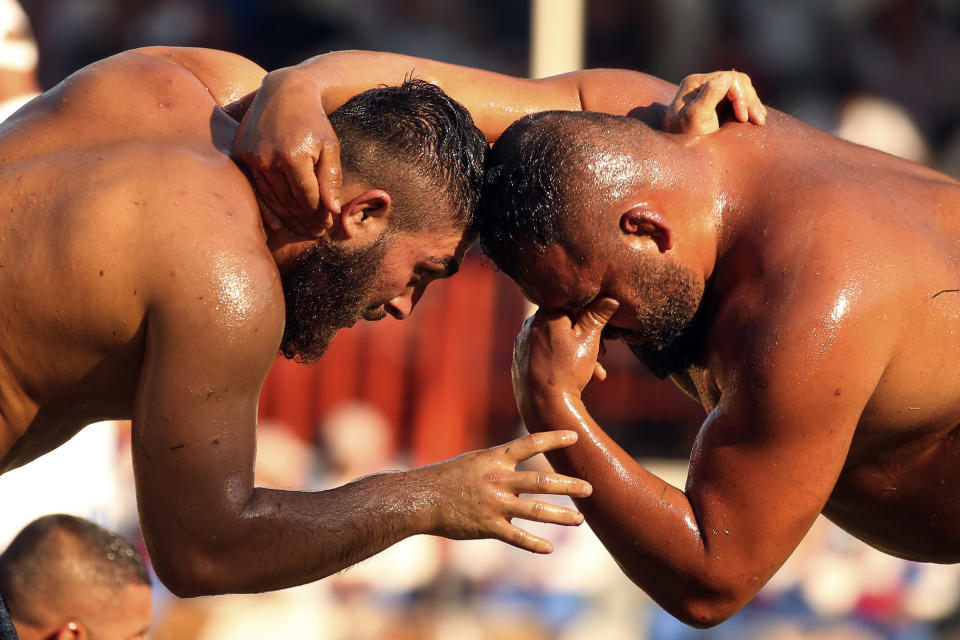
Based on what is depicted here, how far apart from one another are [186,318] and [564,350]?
→ 2.92ft

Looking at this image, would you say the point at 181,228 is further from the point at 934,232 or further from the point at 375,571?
the point at 375,571

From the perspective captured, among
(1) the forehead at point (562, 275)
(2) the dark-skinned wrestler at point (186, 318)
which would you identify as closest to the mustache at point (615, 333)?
(1) the forehead at point (562, 275)

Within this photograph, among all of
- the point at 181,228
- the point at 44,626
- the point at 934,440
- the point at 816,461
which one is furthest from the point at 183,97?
the point at 934,440

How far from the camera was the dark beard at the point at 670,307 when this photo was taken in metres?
2.74

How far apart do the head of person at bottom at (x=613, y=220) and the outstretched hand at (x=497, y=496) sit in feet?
1.39

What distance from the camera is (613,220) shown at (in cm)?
273

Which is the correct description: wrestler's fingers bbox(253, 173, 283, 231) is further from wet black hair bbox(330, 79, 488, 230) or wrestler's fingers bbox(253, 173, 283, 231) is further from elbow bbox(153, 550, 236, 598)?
elbow bbox(153, 550, 236, 598)

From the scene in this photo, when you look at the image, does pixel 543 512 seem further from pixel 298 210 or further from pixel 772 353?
pixel 298 210

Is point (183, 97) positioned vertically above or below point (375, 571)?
above

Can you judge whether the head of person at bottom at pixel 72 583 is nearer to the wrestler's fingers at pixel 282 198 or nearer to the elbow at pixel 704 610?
the wrestler's fingers at pixel 282 198

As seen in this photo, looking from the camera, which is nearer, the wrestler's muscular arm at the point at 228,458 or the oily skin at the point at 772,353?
the wrestler's muscular arm at the point at 228,458

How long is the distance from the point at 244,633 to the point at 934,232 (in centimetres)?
374

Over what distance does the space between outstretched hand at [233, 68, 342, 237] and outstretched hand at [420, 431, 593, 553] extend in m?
0.62

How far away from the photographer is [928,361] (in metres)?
2.60
